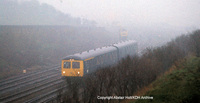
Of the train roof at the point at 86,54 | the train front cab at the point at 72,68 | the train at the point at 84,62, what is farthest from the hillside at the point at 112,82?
the train roof at the point at 86,54

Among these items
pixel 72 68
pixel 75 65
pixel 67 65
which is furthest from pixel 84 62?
pixel 67 65

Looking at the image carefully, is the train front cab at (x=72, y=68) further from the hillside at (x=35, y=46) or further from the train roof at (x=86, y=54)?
the hillside at (x=35, y=46)

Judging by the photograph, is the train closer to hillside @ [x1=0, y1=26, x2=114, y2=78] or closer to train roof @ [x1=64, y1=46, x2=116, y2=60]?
train roof @ [x1=64, y1=46, x2=116, y2=60]

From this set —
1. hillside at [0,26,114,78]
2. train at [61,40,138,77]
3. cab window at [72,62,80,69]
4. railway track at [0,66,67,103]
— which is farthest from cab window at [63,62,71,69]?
hillside at [0,26,114,78]

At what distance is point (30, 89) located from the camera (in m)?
13.1

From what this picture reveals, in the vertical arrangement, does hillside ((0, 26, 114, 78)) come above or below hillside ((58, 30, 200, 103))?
above

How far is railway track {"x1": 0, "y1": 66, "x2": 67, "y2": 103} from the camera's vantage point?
1127cm

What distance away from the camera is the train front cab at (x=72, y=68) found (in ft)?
44.4

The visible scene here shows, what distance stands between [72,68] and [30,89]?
3.27m

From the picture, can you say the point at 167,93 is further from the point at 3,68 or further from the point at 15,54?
the point at 15,54

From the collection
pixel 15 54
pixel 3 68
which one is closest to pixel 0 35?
pixel 15 54

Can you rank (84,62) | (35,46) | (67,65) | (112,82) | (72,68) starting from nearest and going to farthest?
1. (112,82)
2. (84,62)
3. (72,68)
4. (67,65)
5. (35,46)

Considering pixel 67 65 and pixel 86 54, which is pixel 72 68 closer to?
pixel 67 65

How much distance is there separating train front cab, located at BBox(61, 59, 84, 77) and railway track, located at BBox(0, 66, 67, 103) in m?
1.01
